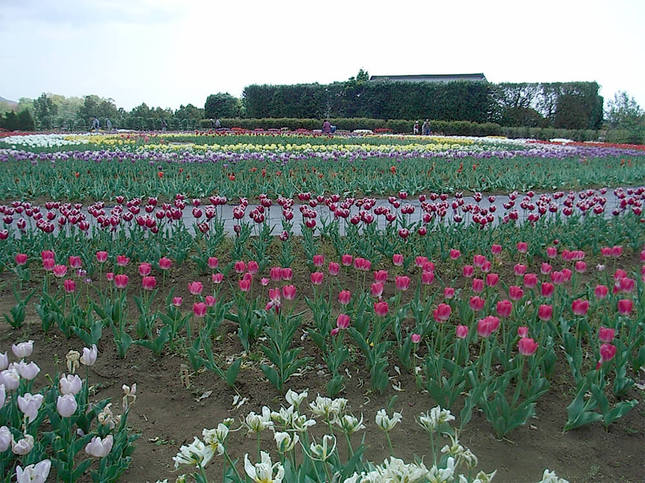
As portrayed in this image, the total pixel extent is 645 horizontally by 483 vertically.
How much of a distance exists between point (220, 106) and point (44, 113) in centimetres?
1230

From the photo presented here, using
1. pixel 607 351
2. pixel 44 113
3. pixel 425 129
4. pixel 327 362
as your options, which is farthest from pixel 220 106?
pixel 607 351

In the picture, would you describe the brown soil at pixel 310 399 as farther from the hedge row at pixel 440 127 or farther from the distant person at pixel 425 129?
the distant person at pixel 425 129

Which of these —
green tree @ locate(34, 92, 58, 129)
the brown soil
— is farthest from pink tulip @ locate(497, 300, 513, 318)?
green tree @ locate(34, 92, 58, 129)

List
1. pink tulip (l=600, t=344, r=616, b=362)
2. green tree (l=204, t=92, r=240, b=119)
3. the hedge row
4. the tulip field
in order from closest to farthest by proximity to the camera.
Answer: the tulip field
pink tulip (l=600, t=344, r=616, b=362)
the hedge row
green tree (l=204, t=92, r=240, b=119)

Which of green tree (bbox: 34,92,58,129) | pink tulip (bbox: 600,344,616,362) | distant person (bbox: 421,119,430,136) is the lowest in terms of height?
pink tulip (bbox: 600,344,616,362)

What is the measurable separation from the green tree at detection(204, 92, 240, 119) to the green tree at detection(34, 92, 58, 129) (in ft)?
34.9

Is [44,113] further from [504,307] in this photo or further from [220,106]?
[504,307]

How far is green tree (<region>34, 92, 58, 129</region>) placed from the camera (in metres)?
38.1

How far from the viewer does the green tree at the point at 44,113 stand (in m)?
38.1

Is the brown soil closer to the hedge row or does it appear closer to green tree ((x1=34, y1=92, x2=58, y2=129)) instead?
the hedge row

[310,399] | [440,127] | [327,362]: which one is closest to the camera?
[310,399]

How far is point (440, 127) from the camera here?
30281 millimetres

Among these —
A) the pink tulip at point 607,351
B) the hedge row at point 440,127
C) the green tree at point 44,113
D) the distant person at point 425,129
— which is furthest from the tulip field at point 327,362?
the green tree at point 44,113

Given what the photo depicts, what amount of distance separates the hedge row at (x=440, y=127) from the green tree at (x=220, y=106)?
5.54 metres
